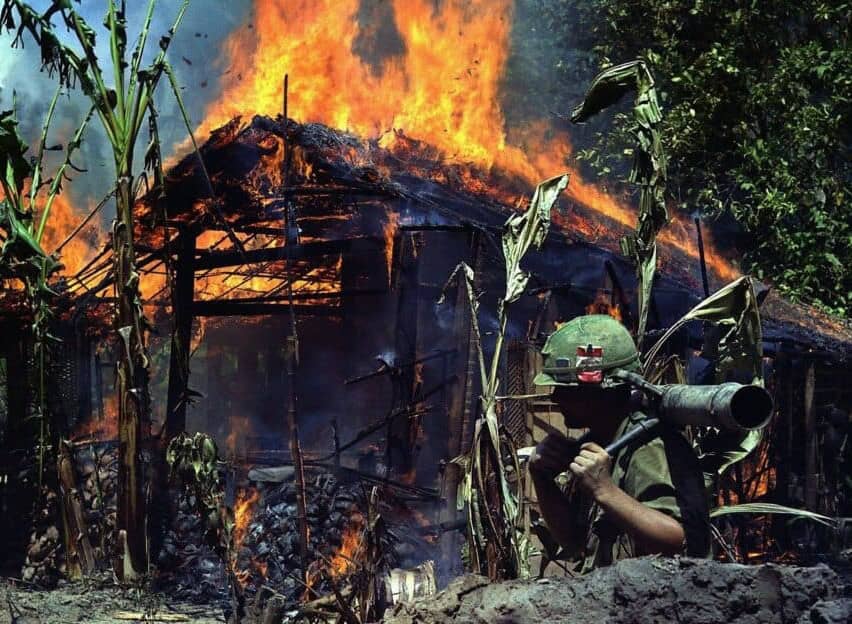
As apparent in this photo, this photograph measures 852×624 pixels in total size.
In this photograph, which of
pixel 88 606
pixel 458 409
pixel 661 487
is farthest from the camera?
pixel 458 409

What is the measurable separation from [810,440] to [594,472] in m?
8.07

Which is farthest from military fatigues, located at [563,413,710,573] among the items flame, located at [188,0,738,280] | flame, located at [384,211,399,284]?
flame, located at [188,0,738,280]

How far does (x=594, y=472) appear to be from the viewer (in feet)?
11.0

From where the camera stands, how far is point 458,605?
8.95 ft

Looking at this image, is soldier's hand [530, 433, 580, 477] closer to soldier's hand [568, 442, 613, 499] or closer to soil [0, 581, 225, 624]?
soldier's hand [568, 442, 613, 499]

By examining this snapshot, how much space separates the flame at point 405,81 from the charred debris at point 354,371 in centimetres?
198

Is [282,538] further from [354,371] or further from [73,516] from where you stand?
[354,371]

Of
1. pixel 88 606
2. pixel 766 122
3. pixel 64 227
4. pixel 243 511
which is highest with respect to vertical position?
pixel 766 122

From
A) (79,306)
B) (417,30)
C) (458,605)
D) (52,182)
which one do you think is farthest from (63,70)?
(417,30)

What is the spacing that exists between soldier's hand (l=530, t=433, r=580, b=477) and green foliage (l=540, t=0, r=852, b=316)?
908 centimetres

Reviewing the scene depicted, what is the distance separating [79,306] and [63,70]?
4167mm

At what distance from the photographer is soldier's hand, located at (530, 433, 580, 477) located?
12.3ft

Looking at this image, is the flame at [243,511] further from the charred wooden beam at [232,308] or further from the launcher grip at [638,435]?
the launcher grip at [638,435]

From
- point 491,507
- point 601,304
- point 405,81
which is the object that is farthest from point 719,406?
point 405,81
